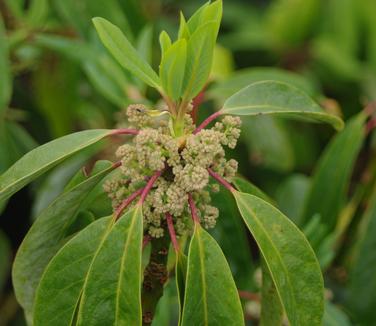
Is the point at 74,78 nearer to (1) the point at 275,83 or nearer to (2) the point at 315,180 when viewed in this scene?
(2) the point at 315,180

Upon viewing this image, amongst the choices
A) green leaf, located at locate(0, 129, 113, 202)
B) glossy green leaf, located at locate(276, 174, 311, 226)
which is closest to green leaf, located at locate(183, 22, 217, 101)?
green leaf, located at locate(0, 129, 113, 202)

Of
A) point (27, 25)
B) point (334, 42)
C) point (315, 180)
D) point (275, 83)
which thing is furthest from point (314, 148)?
point (275, 83)

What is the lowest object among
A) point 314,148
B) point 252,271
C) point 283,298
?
point 314,148

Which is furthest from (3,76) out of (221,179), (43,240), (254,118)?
(254,118)

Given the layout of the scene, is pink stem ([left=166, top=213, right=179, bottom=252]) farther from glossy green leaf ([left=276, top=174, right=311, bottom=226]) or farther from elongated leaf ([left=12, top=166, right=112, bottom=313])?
glossy green leaf ([left=276, top=174, right=311, bottom=226])

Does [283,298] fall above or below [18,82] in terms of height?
below

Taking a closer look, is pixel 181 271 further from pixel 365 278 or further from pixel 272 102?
pixel 365 278

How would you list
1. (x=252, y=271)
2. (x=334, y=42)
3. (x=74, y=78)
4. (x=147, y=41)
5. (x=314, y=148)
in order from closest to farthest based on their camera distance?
1. (x=252, y=271)
2. (x=147, y=41)
3. (x=74, y=78)
4. (x=314, y=148)
5. (x=334, y=42)
